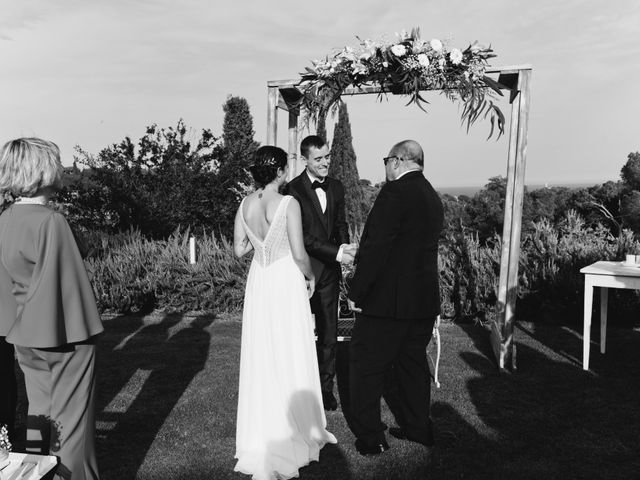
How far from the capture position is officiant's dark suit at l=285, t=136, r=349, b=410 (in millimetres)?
4859

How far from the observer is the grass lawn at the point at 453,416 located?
12.8 ft

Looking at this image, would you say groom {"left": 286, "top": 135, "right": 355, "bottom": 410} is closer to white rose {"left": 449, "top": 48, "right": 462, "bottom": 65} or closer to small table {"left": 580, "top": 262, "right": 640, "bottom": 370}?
white rose {"left": 449, "top": 48, "right": 462, "bottom": 65}

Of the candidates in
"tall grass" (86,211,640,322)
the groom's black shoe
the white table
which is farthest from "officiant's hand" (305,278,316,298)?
"tall grass" (86,211,640,322)

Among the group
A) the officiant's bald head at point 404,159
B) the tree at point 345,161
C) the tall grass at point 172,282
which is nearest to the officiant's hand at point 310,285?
the officiant's bald head at point 404,159

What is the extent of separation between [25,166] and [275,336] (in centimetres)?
181

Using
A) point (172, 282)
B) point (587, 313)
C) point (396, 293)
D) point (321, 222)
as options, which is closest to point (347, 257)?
point (321, 222)

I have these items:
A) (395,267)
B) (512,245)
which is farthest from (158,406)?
(512,245)

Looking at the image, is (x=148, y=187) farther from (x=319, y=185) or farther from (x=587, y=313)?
(x=587, y=313)

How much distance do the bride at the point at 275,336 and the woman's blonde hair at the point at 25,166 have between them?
52.2 inches

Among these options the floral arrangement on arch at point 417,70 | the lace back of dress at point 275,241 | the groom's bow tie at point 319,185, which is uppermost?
the floral arrangement on arch at point 417,70

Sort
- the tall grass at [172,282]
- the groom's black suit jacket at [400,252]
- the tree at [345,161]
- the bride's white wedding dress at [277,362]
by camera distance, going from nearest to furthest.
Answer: the groom's black suit jacket at [400,252], the bride's white wedding dress at [277,362], the tall grass at [172,282], the tree at [345,161]

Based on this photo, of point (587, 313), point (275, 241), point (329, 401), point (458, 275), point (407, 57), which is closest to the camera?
point (275, 241)

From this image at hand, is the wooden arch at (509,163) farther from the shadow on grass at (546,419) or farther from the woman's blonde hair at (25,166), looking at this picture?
the woman's blonde hair at (25,166)

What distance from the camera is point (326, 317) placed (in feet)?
16.1
